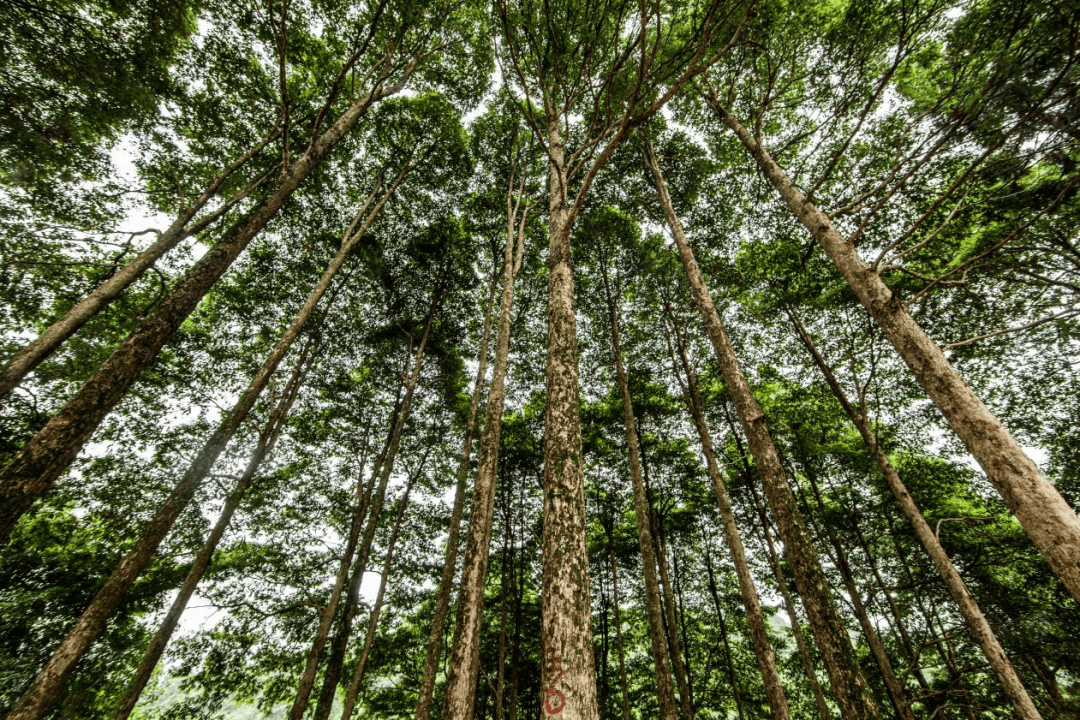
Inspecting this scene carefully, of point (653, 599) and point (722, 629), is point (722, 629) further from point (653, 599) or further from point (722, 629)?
point (653, 599)

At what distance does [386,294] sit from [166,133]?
20.6 ft

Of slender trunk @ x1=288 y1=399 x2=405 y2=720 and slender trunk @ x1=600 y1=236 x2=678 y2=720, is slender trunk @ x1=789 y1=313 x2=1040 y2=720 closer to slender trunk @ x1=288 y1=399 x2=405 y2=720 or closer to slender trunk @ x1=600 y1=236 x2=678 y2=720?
slender trunk @ x1=600 y1=236 x2=678 y2=720

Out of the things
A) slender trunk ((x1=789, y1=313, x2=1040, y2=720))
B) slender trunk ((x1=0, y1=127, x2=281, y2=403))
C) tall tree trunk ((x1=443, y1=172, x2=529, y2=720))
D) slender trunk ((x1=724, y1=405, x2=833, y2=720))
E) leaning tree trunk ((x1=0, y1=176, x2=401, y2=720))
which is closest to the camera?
leaning tree trunk ((x1=0, y1=176, x2=401, y2=720))

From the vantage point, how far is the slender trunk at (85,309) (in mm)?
4809

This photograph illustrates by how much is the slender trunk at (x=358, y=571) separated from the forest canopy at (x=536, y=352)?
0.17 meters

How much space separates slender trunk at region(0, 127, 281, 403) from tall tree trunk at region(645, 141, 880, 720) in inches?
389

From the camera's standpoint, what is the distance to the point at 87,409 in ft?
12.9

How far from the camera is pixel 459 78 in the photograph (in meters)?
12.4

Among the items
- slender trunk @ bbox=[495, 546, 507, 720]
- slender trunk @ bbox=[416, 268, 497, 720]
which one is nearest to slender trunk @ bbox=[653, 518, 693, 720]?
slender trunk @ bbox=[495, 546, 507, 720]

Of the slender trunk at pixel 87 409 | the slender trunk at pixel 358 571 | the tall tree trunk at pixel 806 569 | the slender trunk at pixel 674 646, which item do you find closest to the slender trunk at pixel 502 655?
the slender trunk at pixel 358 571

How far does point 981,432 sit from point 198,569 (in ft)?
44.6

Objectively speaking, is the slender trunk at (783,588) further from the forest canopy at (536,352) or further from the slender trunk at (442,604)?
the slender trunk at (442,604)

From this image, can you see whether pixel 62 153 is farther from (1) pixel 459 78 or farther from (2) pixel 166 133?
(1) pixel 459 78

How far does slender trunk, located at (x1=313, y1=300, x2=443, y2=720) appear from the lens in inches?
334
